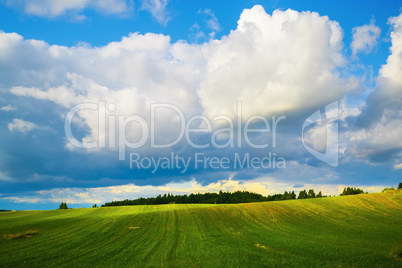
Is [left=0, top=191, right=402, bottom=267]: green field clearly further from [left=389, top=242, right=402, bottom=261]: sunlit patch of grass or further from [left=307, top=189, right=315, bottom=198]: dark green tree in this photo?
[left=307, top=189, right=315, bottom=198]: dark green tree

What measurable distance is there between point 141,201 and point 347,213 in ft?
388

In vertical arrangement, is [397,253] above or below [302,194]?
above

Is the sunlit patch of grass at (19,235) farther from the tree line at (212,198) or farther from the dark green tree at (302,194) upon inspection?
the dark green tree at (302,194)

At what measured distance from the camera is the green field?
70.0 feet

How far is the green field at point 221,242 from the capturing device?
21328 millimetres

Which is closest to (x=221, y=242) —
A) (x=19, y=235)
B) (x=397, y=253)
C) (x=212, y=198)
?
(x=397, y=253)

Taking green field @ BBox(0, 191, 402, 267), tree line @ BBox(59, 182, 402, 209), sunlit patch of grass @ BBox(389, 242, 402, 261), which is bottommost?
tree line @ BBox(59, 182, 402, 209)

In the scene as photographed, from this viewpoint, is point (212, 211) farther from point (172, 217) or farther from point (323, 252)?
point (323, 252)

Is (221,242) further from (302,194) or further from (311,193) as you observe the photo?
(311,193)

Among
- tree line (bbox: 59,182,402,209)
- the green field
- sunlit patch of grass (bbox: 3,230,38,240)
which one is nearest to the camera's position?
the green field

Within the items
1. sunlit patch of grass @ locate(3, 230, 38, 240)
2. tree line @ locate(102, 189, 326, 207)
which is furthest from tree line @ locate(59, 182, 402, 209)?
sunlit patch of grass @ locate(3, 230, 38, 240)

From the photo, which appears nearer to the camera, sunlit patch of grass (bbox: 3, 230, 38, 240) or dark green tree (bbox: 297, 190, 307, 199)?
sunlit patch of grass (bbox: 3, 230, 38, 240)

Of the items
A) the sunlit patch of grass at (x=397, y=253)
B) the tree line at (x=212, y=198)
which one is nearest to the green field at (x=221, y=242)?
the sunlit patch of grass at (x=397, y=253)

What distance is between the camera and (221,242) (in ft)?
99.7
